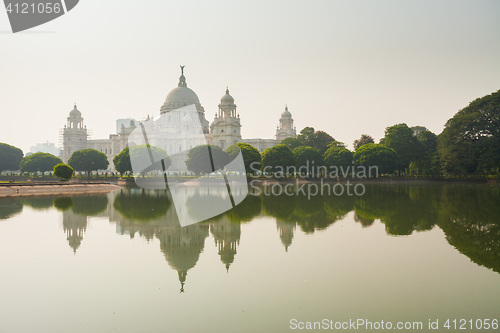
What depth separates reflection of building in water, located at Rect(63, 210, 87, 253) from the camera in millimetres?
15266

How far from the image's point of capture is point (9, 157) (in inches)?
3157

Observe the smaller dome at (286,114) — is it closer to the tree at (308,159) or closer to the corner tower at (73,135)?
the tree at (308,159)

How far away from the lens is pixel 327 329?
24.6 feet

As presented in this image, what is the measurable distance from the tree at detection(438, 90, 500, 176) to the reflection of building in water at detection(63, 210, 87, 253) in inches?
1959

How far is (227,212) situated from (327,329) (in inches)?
648

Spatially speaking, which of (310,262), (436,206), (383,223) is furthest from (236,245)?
(436,206)

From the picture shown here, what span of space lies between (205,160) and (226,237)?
46287mm

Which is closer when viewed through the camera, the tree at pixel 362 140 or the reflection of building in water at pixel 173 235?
the reflection of building in water at pixel 173 235

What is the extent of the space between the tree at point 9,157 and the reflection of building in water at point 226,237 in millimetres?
75115

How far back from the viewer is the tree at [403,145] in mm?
68375

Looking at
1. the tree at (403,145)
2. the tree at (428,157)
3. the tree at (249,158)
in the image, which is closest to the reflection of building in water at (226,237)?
the tree at (249,158)

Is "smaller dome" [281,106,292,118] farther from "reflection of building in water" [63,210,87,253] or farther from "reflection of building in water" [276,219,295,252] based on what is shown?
"reflection of building in water" [276,219,295,252]

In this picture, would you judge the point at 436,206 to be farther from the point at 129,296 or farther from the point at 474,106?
the point at 474,106

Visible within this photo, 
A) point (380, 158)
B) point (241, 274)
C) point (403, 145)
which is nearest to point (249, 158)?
point (380, 158)
